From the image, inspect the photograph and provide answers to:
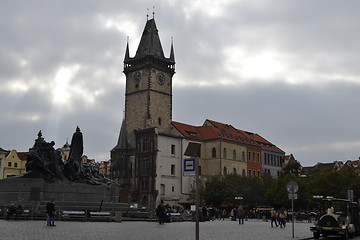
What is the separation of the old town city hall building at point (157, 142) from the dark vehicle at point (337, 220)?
194ft

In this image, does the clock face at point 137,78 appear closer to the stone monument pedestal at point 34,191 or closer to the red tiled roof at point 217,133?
the red tiled roof at point 217,133

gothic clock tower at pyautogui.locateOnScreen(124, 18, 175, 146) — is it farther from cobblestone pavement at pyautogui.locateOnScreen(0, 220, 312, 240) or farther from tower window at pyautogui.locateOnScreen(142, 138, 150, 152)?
cobblestone pavement at pyautogui.locateOnScreen(0, 220, 312, 240)

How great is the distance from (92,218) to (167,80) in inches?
2652

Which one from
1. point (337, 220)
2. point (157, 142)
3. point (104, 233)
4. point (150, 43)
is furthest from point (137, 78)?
point (104, 233)

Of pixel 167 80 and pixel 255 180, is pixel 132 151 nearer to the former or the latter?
pixel 167 80

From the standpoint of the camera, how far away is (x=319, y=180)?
72.1 metres

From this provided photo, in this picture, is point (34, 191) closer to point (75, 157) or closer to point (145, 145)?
point (75, 157)

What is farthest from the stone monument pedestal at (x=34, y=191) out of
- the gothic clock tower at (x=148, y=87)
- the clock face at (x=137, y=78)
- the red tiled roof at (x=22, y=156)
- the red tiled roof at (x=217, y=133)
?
the red tiled roof at (x=22, y=156)

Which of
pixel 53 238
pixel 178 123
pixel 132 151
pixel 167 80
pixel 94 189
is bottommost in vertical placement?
pixel 53 238

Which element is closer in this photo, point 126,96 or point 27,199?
point 27,199

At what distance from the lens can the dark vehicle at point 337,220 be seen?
2270 cm

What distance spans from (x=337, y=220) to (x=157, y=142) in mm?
63086

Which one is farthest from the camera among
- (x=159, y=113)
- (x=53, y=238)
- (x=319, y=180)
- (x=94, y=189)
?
(x=159, y=113)

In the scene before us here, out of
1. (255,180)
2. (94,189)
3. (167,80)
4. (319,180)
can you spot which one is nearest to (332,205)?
(94,189)
